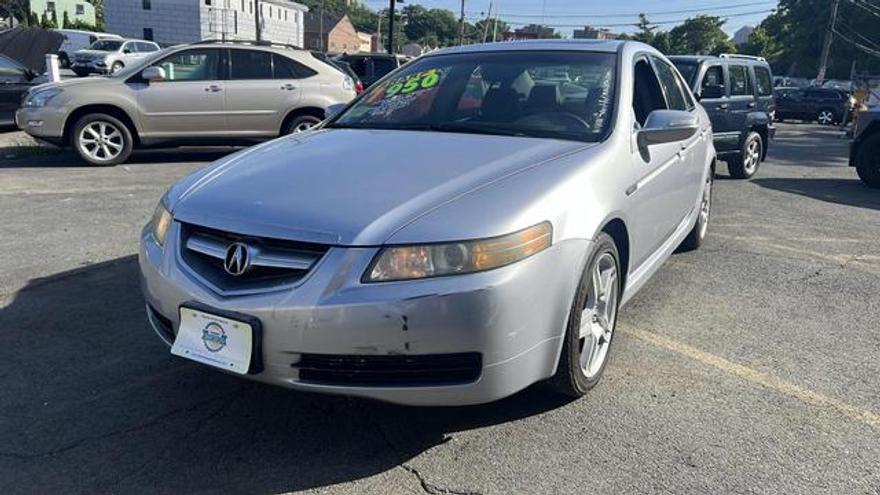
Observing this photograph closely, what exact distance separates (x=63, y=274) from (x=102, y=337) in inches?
52.1

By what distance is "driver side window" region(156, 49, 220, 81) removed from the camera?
32.3 feet

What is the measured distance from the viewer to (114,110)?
953 cm

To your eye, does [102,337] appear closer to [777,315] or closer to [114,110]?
[777,315]

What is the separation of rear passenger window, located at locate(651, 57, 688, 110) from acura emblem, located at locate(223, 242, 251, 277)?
10.3 feet

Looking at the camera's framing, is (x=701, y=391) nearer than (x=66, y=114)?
Yes

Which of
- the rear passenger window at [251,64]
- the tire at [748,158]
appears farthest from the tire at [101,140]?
the tire at [748,158]

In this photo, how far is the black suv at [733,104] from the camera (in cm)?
1005

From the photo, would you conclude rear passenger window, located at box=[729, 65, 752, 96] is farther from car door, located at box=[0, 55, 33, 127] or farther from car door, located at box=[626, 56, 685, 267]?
car door, located at box=[0, 55, 33, 127]

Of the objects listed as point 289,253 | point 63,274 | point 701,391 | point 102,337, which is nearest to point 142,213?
point 63,274

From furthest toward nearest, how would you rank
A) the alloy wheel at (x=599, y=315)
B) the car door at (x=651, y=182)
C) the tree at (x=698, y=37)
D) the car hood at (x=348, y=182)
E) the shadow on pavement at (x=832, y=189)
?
the tree at (x=698, y=37) → the shadow on pavement at (x=832, y=189) → the car door at (x=651, y=182) → the alloy wheel at (x=599, y=315) → the car hood at (x=348, y=182)

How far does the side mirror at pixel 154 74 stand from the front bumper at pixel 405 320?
767cm

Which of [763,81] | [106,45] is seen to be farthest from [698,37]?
[763,81]

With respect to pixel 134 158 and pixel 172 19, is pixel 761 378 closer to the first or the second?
pixel 134 158

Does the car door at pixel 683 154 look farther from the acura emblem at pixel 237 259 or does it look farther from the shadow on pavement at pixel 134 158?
the shadow on pavement at pixel 134 158
